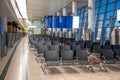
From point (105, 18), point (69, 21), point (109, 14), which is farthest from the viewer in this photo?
point (105, 18)

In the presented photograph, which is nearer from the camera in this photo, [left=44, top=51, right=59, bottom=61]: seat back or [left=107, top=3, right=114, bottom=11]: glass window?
[left=44, top=51, right=59, bottom=61]: seat back

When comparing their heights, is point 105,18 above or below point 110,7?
below

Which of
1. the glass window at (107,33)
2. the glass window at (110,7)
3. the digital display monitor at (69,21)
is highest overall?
the glass window at (110,7)

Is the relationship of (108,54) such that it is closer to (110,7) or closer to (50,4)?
(110,7)

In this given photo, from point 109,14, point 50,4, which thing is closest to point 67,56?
point 109,14

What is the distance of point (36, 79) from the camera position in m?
6.51

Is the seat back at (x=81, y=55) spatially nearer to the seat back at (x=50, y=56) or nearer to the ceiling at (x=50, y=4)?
the seat back at (x=50, y=56)

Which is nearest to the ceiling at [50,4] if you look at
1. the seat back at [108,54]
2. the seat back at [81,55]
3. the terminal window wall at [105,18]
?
the terminal window wall at [105,18]

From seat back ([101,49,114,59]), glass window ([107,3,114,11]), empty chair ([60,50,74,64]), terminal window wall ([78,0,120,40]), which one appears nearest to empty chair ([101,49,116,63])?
seat back ([101,49,114,59])

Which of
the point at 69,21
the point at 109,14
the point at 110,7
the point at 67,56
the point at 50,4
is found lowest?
the point at 67,56

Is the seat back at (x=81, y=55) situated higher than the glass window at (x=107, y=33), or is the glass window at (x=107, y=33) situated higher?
the glass window at (x=107, y=33)

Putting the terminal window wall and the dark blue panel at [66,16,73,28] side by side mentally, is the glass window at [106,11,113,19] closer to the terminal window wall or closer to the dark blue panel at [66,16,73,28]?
the terminal window wall

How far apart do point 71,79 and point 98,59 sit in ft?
7.37

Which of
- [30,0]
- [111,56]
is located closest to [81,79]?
[111,56]
